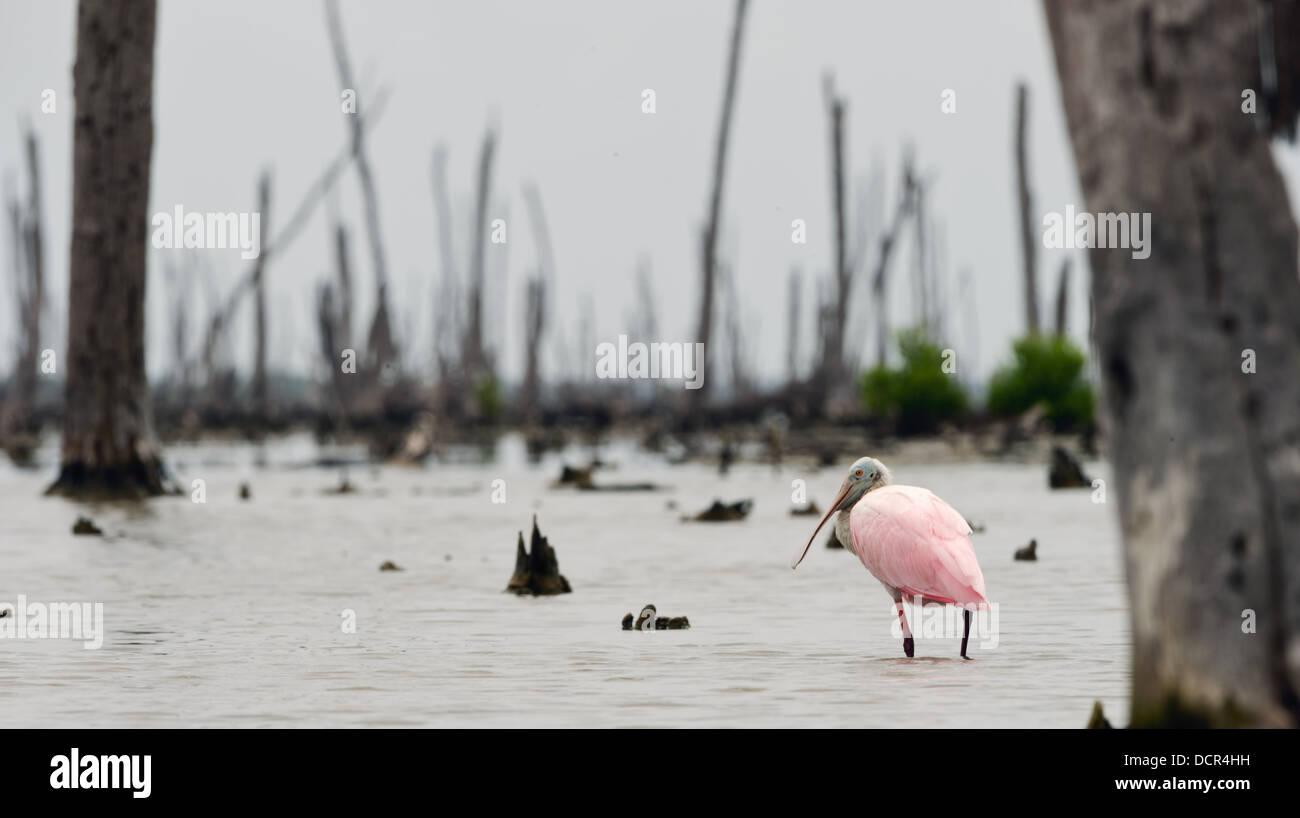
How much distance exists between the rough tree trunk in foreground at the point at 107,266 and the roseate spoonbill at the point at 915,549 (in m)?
12.7

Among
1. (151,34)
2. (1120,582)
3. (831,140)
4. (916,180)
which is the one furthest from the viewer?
(916,180)

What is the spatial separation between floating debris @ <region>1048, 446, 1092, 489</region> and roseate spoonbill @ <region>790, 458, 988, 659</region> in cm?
1377

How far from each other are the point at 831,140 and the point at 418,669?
119 feet

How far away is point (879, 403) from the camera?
117 feet

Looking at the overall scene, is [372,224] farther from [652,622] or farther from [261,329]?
[652,622]

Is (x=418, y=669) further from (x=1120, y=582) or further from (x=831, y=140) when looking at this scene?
(x=831, y=140)

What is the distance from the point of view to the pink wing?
305 inches

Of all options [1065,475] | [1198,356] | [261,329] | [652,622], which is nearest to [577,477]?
[1065,475]

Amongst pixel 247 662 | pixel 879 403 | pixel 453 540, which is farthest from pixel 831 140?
pixel 247 662

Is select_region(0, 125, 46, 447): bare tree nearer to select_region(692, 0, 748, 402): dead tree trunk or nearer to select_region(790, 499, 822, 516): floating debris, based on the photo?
select_region(692, 0, 748, 402): dead tree trunk

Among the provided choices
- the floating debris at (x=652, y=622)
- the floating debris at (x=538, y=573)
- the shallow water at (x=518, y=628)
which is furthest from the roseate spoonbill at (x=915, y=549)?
the floating debris at (x=538, y=573)

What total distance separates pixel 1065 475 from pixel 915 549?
47.7 feet

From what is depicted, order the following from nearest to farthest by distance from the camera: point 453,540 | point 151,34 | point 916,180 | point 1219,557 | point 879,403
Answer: point 1219,557
point 453,540
point 151,34
point 879,403
point 916,180
